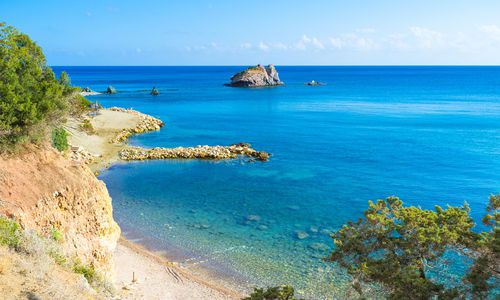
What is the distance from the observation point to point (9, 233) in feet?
54.1

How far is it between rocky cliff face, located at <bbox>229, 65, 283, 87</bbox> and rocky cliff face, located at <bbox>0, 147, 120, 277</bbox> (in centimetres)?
15240

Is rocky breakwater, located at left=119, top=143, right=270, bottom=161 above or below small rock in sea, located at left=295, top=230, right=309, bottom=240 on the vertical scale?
above

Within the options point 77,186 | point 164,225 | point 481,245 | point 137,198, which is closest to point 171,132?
point 137,198

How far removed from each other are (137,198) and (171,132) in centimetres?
3550

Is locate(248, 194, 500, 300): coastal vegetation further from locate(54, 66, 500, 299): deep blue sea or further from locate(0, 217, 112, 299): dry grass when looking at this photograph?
locate(54, 66, 500, 299): deep blue sea

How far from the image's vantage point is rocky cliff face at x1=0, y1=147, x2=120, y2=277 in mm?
19406

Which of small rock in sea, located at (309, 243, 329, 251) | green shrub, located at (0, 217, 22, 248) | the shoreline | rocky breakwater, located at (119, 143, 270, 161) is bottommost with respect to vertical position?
the shoreline

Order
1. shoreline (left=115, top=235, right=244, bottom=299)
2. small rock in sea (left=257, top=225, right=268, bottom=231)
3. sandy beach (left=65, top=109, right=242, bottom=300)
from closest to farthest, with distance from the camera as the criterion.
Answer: sandy beach (left=65, top=109, right=242, bottom=300), shoreline (left=115, top=235, right=244, bottom=299), small rock in sea (left=257, top=225, right=268, bottom=231)

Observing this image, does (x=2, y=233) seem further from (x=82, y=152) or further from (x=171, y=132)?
(x=171, y=132)

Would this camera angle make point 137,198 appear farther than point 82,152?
No

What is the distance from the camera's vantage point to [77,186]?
2181 cm

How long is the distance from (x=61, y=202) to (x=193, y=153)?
35502 millimetres

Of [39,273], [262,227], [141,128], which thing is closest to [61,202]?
[39,273]

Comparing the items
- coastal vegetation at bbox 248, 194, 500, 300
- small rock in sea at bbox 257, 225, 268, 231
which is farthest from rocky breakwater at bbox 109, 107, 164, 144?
coastal vegetation at bbox 248, 194, 500, 300
